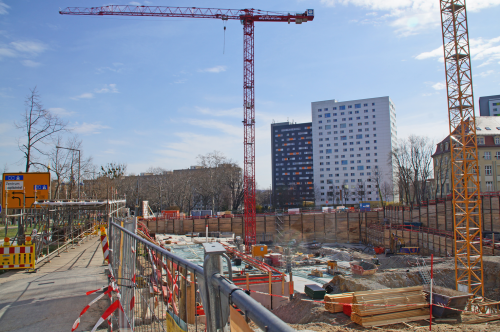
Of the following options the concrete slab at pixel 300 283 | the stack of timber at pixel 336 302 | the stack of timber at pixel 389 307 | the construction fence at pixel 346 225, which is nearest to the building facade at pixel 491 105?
the construction fence at pixel 346 225

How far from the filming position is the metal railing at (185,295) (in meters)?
1.58

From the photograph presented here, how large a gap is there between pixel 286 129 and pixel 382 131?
115ft

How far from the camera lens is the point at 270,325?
1259 millimetres

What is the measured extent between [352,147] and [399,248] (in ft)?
219

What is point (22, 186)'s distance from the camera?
64.9 ft

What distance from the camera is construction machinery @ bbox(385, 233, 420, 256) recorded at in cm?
3127

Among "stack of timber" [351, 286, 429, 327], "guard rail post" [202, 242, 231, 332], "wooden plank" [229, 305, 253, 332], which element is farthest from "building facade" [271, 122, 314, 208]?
"wooden plank" [229, 305, 253, 332]

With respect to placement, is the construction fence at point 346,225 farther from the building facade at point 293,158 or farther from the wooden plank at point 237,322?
the building facade at point 293,158

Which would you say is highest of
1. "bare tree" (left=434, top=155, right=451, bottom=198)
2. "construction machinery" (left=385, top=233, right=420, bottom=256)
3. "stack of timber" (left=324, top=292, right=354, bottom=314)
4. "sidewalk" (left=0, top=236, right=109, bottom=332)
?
"bare tree" (left=434, top=155, right=451, bottom=198)

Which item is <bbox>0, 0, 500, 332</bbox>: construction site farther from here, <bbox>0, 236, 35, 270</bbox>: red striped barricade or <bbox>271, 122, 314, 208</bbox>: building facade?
<bbox>271, 122, 314, 208</bbox>: building facade

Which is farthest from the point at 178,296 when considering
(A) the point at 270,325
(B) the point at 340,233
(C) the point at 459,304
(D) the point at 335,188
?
(D) the point at 335,188

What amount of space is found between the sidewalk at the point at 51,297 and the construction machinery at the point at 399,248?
28.1m

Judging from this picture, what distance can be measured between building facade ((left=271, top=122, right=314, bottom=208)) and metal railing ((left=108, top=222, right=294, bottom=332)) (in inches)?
4166

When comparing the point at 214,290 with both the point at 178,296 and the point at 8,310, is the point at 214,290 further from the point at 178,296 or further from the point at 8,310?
the point at 8,310
